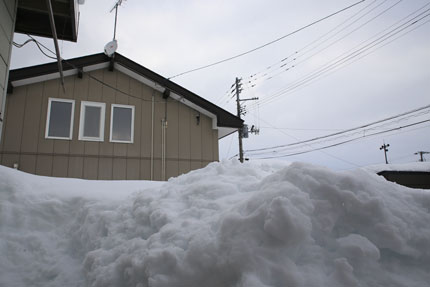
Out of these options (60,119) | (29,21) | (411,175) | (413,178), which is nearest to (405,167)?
(411,175)

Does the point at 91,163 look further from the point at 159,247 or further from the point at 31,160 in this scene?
the point at 159,247

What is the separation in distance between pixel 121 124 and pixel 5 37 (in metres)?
4.22

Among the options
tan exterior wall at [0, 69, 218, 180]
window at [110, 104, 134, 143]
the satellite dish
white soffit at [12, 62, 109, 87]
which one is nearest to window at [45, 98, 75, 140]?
tan exterior wall at [0, 69, 218, 180]

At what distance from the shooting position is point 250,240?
1.83m

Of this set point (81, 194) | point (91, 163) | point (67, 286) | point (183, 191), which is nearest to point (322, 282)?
point (183, 191)

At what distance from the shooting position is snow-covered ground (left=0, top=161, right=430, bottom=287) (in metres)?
1.70

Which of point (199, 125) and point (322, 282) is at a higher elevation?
point (199, 125)

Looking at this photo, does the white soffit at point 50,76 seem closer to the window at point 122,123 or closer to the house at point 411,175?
Result: the window at point 122,123

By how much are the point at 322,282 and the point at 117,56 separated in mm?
8232

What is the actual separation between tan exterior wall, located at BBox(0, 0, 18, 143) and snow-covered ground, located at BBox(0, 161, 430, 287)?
84.6 inches

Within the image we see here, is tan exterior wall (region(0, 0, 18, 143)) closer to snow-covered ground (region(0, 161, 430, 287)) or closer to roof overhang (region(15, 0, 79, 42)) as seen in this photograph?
roof overhang (region(15, 0, 79, 42))

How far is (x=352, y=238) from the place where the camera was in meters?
1.80

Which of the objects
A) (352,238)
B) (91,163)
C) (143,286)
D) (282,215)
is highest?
(91,163)

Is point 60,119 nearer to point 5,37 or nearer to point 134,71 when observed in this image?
point 134,71
